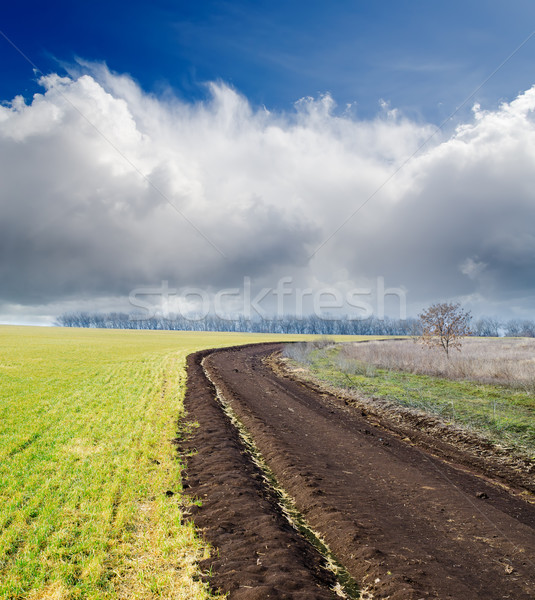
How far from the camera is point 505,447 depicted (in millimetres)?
10602

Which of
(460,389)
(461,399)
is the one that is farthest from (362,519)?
(460,389)

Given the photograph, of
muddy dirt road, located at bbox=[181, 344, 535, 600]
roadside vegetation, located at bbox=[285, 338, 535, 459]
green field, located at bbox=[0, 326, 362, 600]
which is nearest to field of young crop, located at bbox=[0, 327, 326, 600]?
green field, located at bbox=[0, 326, 362, 600]

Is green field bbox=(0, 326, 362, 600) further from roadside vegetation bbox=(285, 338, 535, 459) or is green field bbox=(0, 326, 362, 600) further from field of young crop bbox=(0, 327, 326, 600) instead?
roadside vegetation bbox=(285, 338, 535, 459)

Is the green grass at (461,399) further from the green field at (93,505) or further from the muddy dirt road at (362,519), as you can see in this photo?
the green field at (93,505)

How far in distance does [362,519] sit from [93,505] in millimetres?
4946

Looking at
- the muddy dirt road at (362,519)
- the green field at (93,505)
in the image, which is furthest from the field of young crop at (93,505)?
the muddy dirt road at (362,519)

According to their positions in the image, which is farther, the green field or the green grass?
the green grass

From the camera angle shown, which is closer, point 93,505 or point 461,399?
point 93,505

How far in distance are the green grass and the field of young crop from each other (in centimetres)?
995

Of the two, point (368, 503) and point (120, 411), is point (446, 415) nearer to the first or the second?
point (368, 503)

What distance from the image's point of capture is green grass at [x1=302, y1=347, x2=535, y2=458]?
39.9 feet

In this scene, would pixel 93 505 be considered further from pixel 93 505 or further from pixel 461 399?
pixel 461 399

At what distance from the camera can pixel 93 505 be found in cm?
673

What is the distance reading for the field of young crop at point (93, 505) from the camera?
4781 millimetres
